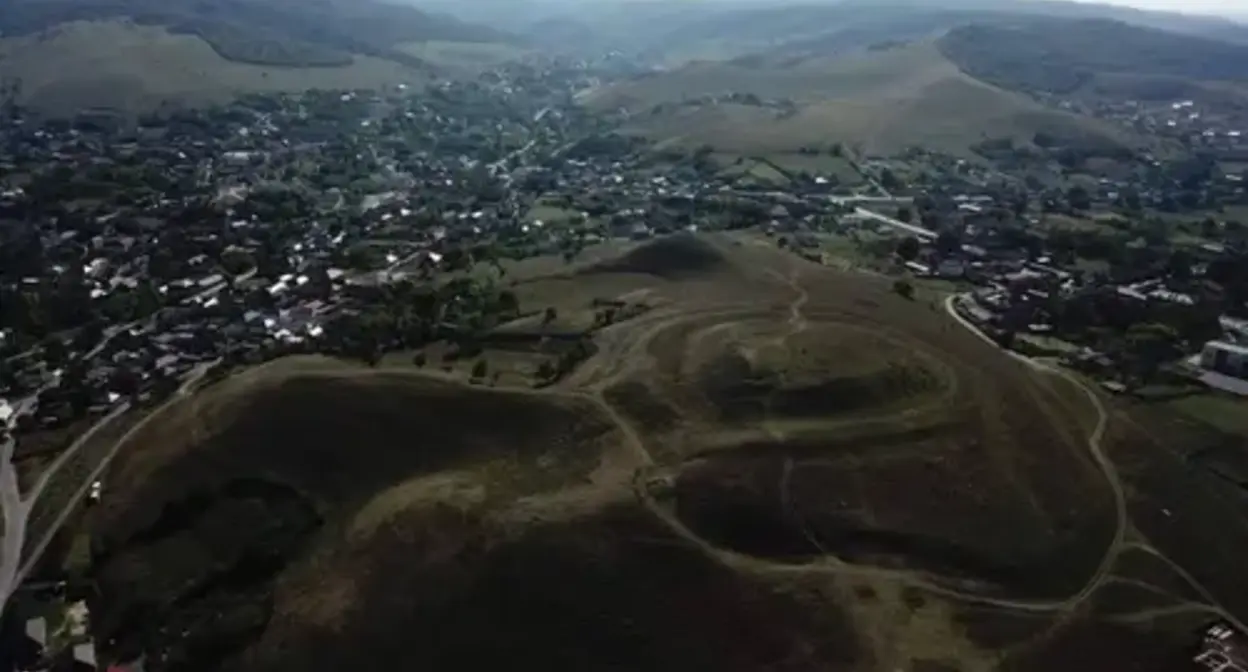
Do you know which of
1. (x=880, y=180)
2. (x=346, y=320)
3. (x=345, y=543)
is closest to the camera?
(x=345, y=543)

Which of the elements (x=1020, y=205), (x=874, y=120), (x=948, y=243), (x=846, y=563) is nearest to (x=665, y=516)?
(x=846, y=563)

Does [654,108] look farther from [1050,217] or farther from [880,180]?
[1050,217]

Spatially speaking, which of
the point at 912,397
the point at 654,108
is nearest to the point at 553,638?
the point at 912,397

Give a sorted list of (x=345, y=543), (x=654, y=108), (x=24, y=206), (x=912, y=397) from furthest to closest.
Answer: (x=654, y=108)
(x=24, y=206)
(x=912, y=397)
(x=345, y=543)

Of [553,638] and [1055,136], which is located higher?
[553,638]

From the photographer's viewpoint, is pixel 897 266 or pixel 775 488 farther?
pixel 897 266
